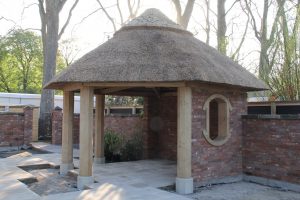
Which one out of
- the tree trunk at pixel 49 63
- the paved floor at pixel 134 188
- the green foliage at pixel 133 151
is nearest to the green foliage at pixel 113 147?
the green foliage at pixel 133 151

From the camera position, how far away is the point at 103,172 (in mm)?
9375

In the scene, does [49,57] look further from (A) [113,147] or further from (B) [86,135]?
(B) [86,135]

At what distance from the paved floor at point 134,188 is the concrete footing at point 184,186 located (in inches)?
7.6

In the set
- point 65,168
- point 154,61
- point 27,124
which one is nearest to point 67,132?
point 65,168

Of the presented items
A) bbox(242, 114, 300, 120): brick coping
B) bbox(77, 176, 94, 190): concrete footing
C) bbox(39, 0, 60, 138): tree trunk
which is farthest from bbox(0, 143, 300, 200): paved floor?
bbox(39, 0, 60, 138): tree trunk

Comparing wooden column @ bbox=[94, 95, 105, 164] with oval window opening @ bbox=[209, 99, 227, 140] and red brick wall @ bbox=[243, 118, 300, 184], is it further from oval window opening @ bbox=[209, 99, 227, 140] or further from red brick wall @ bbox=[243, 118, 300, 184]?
red brick wall @ bbox=[243, 118, 300, 184]

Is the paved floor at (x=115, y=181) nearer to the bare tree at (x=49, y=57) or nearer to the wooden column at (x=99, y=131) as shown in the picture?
the wooden column at (x=99, y=131)

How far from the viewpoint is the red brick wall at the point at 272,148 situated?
26.0ft

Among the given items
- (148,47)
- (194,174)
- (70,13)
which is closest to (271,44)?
(148,47)

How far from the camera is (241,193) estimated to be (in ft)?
25.3

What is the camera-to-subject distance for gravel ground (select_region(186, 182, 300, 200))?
7.29 m

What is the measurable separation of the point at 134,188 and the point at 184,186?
3.53 feet

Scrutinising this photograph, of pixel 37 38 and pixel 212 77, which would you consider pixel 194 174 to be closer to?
pixel 212 77

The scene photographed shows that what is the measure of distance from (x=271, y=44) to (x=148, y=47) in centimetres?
544
